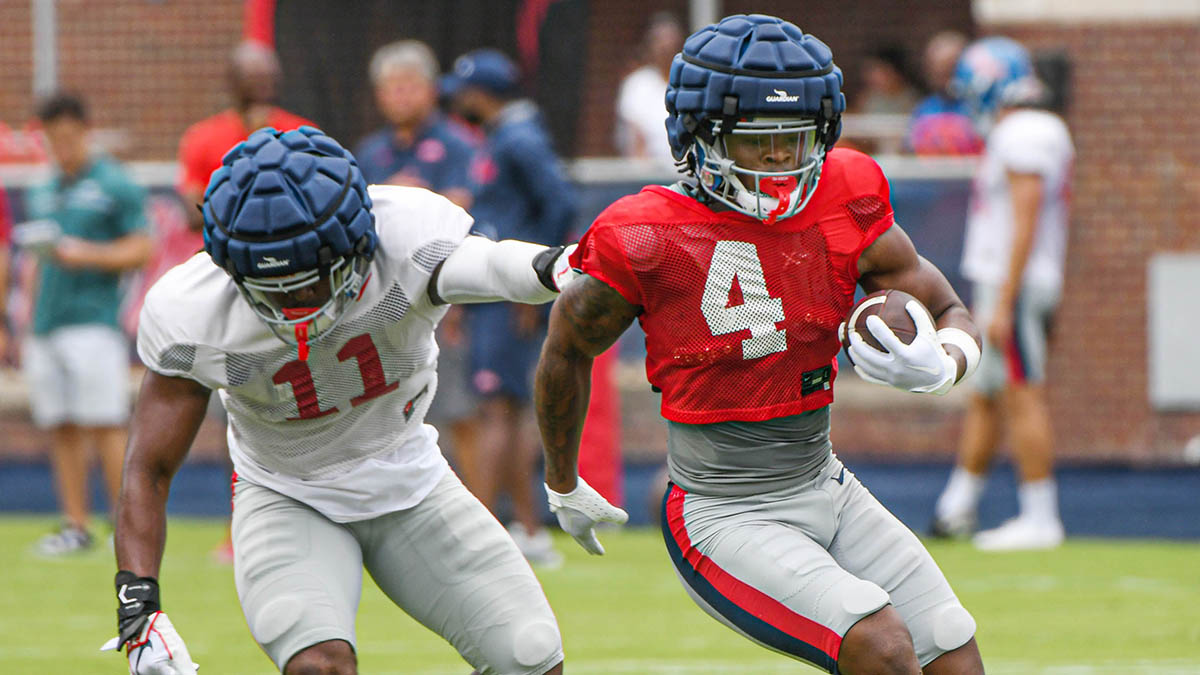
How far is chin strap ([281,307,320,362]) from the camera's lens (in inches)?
154

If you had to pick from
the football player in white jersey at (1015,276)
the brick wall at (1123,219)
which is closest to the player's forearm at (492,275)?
the football player in white jersey at (1015,276)

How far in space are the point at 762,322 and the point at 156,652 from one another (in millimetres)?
1499

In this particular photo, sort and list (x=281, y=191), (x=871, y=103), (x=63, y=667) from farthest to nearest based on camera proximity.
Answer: (x=871, y=103), (x=63, y=667), (x=281, y=191)

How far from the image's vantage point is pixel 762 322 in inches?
150

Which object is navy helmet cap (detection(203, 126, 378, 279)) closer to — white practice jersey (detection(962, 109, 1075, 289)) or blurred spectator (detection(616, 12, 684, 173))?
white practice jersey (detection(962, 109, 1075, 289))

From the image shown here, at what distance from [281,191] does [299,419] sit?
0.61 meters

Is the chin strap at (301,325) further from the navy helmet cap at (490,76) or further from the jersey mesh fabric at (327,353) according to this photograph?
the navy helmet cap at (490,76)

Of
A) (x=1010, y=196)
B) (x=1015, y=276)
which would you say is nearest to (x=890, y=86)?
(x=1010, y=196)

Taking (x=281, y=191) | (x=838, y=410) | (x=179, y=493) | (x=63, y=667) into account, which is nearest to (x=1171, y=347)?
(x=838, y=410)

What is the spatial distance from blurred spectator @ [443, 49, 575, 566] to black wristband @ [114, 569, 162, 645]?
3953 mm

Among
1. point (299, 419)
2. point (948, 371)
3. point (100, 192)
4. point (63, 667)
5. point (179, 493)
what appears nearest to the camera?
point (948, 371)

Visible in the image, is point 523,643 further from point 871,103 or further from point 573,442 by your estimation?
point 871,103

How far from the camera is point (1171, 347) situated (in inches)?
451

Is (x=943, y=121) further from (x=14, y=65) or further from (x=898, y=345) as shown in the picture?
(x=898, y=345)
